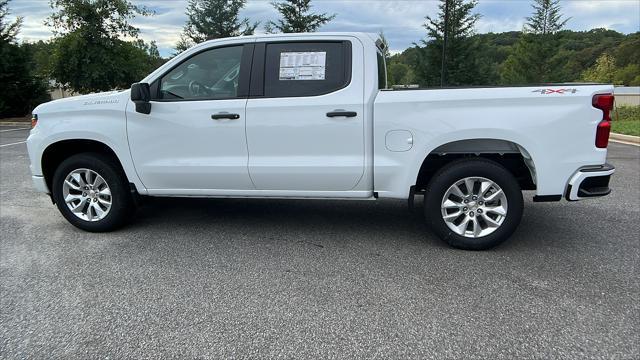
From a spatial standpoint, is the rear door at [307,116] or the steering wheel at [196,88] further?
the steering wheel at [196,88]

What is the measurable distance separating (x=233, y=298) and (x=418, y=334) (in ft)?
4.32

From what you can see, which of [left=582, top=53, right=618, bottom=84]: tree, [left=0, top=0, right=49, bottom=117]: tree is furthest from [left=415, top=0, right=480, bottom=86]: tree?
[left=582, top=53, right=618, bottom=84]: tree

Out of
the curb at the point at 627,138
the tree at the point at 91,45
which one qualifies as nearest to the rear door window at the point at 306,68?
the curb at the point at 627,138

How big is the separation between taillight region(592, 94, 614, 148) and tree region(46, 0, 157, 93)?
18.7m

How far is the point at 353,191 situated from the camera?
428 centimetres

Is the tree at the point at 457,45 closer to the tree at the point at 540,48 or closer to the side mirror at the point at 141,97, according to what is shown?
the tree at the point at 540,48

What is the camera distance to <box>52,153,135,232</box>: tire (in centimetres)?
468

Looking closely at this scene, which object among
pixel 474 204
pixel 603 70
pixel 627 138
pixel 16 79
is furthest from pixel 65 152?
pixel 603 70

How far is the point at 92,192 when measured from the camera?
477 centimetres

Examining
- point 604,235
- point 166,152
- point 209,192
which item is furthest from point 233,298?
point 604,235

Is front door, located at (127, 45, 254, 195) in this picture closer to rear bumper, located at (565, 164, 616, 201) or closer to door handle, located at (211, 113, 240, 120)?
door handle, located at (211, 113, 240, 120)

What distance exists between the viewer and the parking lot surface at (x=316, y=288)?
9.03 ft

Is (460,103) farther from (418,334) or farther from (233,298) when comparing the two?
(233,298)

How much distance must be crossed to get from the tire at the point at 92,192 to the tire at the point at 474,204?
3039 mm
